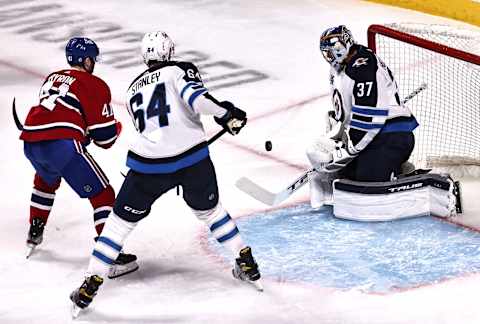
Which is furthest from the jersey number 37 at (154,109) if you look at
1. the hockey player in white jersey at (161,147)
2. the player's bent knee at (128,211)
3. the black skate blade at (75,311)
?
the black skate blade at (75,311)

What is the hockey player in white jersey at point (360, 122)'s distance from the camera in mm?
4484

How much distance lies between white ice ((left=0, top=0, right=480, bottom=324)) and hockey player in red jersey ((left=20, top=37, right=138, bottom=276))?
0.25 m

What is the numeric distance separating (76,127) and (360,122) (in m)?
1.04

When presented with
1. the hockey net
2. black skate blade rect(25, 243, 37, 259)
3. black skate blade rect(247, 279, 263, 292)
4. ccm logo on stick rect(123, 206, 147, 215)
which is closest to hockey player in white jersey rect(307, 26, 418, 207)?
the hockey net

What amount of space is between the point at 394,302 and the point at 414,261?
33cm

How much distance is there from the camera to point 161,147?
3.88m

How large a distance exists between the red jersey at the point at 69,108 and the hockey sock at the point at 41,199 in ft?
0.80

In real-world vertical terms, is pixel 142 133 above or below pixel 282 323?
above

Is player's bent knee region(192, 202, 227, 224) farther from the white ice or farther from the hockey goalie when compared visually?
the hockey goalie

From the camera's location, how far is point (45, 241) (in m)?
4.59

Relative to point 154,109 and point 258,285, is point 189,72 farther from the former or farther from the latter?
point 258,285

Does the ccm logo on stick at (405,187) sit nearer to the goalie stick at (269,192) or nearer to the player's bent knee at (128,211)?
the goalie stick at (269,192)

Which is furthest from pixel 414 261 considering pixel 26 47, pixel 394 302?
pixel 26 47

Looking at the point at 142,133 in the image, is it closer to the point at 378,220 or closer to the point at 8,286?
the point at 8,286
